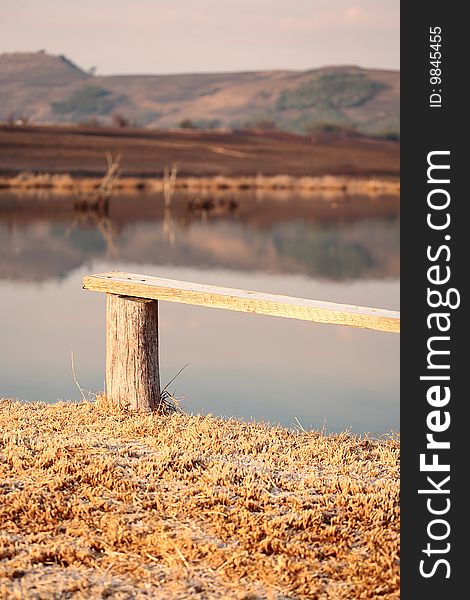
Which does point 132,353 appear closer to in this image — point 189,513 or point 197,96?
point 189,513

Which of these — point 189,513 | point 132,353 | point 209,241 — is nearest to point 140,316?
point 132,353

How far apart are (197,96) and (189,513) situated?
119532 millimetres

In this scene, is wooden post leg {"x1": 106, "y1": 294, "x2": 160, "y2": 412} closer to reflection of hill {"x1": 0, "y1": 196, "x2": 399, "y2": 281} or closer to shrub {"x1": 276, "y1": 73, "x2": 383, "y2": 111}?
reflection of hill {"x1": 0, "y1": 196, "x2": 399, "y2": 281}

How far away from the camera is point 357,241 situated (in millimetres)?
19734

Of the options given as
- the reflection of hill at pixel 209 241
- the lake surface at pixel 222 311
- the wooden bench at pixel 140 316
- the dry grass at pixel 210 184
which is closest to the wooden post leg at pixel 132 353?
the wooden bench at pixel 140 316

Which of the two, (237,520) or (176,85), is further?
(176,85)

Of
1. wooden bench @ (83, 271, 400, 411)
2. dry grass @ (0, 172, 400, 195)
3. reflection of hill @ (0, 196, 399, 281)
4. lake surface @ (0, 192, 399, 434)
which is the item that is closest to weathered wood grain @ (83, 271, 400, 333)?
wooden bench @ (83, 271, 400, 411)

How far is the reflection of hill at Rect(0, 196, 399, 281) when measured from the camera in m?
16.3

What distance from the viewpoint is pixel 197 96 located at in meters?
121

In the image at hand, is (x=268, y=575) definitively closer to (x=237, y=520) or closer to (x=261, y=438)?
(x=237, y=520)

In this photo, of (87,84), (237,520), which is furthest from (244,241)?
(87,84)

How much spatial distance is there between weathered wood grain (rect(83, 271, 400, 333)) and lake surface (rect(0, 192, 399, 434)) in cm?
184

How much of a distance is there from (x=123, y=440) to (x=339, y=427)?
91.1 inches

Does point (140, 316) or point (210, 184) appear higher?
point (210, 184)
